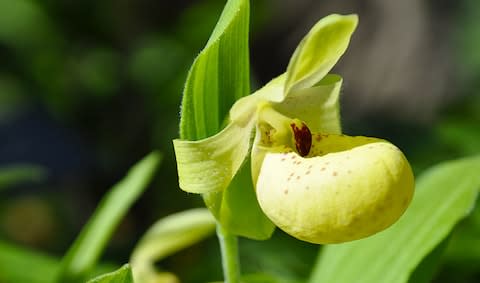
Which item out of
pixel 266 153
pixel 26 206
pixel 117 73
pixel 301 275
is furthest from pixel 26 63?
pixel 266 153

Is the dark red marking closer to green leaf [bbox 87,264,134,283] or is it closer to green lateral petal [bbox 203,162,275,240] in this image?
green lateral petal [bbox 203,162,275,240]

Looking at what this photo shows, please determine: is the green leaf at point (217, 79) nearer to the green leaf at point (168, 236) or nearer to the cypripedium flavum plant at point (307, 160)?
the cypripedium flavum plant at point (307, 160)

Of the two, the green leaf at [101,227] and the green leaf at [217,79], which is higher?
the green leaf at [217,79]

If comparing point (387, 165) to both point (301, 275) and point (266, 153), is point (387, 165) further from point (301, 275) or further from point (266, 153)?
point (301, 275)

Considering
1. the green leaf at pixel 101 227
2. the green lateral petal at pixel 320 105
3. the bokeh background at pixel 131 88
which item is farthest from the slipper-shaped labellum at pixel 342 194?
the bokeh background at pixel 131 88

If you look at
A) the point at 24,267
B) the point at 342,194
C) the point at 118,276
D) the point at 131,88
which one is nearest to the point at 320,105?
the point at 342,194

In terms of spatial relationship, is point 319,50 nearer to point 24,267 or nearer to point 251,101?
point 251,101
